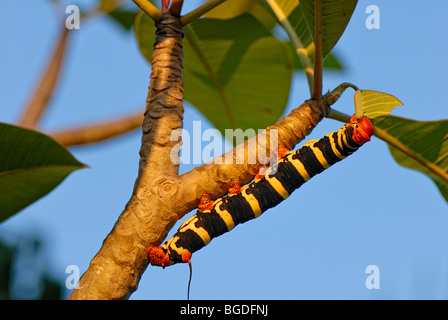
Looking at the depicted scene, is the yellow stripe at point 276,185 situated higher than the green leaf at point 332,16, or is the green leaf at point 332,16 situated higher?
the green leaf at point 332,16

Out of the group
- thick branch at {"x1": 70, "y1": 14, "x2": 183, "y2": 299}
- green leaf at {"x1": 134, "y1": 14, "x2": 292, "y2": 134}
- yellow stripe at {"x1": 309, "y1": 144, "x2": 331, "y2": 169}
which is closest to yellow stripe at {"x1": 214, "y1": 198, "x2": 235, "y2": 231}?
thick branch at {"x1": 70, "y1": 14, "x2": 183, "y2": 299}

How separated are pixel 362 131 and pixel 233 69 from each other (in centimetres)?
87

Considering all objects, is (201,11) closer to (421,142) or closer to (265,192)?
(265,192)

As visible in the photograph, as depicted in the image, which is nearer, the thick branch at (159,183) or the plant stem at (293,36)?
the thick branch at (159,183)

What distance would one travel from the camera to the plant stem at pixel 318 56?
1227mm

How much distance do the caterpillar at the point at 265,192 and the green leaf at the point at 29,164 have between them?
317 mm

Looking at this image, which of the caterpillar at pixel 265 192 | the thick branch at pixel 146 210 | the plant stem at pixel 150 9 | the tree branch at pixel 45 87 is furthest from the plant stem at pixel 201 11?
the tree branch at pixel 45 87

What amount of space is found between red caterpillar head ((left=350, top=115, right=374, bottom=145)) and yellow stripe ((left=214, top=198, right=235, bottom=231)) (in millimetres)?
372

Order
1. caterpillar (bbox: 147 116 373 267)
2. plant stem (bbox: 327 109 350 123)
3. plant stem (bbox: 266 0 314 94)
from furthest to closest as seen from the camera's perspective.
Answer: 1. plant stem (bbox: 266 0 314 94)
2. plant stem (bbox: 327 109 350 123)
3. caterpillar (bbox: 147 116 373 267)

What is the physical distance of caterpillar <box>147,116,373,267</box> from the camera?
120 cm

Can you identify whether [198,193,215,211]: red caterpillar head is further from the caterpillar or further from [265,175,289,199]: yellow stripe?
[265,175,289,199]: yellow stripe

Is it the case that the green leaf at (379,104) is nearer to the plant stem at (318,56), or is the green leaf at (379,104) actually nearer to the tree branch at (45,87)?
the plant stem at (318,56)
